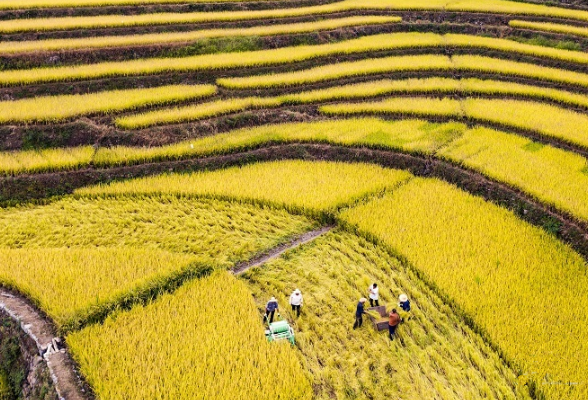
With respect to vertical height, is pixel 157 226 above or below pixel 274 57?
below

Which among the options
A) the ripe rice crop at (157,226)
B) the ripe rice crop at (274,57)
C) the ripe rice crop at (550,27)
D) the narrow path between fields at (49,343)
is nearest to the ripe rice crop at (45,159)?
the ripe rice crop at (157,226)

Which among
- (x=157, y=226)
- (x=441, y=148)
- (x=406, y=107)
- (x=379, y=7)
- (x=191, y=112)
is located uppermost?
(x=379, y=7)

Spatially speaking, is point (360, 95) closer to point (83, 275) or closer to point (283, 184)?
point (283, 184)

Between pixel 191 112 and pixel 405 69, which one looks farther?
pixel 405 69

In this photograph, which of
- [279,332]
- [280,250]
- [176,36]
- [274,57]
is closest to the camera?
[279,332]

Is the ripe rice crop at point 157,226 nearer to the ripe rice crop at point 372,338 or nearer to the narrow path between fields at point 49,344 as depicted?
the ripe rice crop at point 372,338

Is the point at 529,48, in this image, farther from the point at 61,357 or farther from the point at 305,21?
the point at 61,357

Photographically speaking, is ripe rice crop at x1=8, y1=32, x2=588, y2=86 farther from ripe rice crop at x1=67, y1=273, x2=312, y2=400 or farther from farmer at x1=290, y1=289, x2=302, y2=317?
farmer at x1=290, y1=289, x2=302, y2=317

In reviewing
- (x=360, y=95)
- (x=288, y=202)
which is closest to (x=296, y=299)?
(x=288, y=202)

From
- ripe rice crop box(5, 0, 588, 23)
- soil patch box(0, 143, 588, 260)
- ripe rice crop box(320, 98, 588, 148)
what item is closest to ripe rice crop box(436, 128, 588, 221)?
soil patch box(0, 143, 588, 260)
